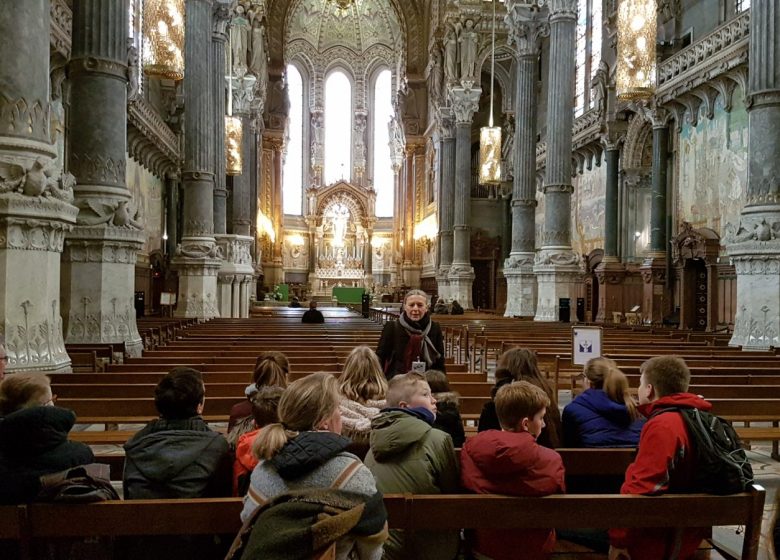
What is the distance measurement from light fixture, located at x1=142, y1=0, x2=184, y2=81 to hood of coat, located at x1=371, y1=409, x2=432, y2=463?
35.6 ft

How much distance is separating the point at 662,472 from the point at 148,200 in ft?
75.6

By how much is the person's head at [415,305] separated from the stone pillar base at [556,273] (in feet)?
42.3

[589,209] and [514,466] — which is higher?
[589,209]

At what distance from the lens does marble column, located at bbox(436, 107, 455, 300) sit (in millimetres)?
31688

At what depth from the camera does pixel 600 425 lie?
3881 mm

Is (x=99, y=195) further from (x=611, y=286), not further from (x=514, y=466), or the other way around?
(x=611, y=286)

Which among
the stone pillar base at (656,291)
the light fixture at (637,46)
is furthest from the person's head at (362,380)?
the stone pillar base at (656,291)

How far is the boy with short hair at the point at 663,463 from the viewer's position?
2889 millimetres

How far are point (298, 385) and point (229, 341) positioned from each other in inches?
304

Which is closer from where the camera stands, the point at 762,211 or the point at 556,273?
the point at 762,211

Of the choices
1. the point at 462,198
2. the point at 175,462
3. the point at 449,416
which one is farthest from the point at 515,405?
the point at 462,198

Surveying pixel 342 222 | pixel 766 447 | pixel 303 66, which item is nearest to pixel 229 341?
pixel 766 447

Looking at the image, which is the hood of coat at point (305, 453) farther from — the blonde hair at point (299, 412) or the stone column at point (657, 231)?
the stone column at point (657, 231)

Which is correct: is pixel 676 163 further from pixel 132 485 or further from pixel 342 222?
pixel 342 222
